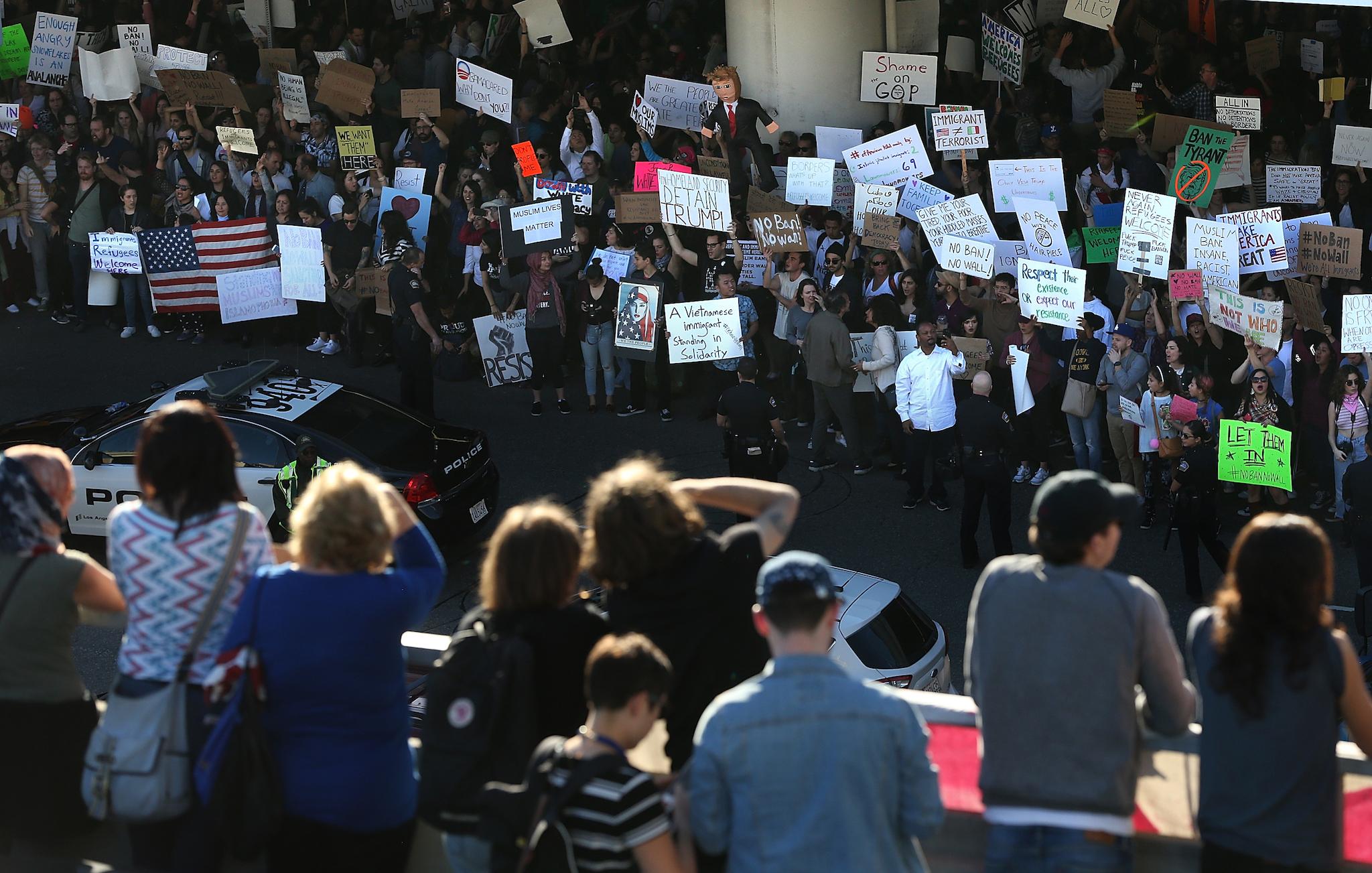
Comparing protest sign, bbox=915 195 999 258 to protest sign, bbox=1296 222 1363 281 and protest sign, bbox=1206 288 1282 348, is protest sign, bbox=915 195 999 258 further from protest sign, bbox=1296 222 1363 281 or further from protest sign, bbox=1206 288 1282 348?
protest sign, bbox=1296 222 1363 281

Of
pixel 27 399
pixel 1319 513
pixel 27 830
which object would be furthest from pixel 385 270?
pixel 27 830

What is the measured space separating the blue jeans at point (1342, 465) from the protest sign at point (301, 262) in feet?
Answer: 36.1

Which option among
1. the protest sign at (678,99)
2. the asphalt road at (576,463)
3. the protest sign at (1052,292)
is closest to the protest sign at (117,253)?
the asphalt road at (576,463)

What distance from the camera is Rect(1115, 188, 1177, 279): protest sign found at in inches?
526

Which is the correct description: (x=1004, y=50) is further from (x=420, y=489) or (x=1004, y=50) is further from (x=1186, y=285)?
(x=420, y=489)

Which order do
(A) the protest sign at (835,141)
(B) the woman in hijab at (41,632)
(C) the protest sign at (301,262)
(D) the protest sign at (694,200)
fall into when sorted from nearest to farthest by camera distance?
(B) the woman in hijab at (41,632)
(D) the protest sign at (694,200)
(A) the protest sign at (835,141)
(C) the protest sign at (301,262)

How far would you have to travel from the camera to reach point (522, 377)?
17203 mm

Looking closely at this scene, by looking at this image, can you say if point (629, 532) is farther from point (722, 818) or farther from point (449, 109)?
point (449, 109)

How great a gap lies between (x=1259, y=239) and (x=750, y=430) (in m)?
4.76

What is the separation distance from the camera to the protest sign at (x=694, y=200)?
15.7 metres

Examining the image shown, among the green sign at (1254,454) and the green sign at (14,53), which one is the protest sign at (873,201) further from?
the green sign at (14,53)

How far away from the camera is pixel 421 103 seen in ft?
60.5

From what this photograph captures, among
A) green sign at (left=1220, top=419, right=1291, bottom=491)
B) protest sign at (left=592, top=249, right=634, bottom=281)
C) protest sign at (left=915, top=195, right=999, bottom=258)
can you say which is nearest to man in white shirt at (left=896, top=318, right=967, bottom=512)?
protest sign at (left=915, top=195, right=999, bottom=258)

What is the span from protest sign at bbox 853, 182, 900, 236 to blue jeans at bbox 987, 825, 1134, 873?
39.5ft
